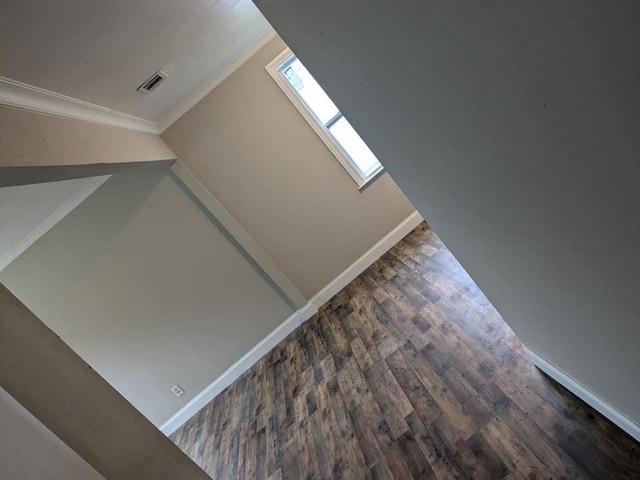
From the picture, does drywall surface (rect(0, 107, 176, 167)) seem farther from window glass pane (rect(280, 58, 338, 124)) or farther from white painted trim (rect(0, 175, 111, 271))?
window glass pane (rect(280, 58, 338, 124))

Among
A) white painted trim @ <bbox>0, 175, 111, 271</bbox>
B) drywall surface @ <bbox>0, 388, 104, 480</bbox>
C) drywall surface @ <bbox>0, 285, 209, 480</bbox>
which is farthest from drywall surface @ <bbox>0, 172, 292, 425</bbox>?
drywall surface @ <bbox>0, 388, 104, 480</bbox>

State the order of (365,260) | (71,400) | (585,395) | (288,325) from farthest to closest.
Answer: (365,260), (288,325), (585,395), (71,400)

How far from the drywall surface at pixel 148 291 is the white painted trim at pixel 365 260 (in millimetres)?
A: 430

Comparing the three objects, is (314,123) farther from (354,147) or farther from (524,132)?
(524,132)

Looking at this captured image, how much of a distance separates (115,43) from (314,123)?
7.98 ft

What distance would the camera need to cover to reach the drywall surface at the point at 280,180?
398 cm

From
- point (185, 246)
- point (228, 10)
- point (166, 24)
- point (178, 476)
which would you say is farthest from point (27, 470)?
point (185, 246)

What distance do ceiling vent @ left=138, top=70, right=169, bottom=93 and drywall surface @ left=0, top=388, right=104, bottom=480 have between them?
203cm

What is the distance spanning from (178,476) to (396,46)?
185 centimetres

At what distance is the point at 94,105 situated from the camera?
233 centimetres

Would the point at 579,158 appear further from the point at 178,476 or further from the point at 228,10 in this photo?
the point at 228,10

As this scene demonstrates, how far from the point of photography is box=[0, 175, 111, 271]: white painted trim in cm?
347

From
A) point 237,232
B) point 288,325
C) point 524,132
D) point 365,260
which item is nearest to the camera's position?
point 524,132

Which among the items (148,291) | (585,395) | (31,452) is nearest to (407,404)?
(585,395)
